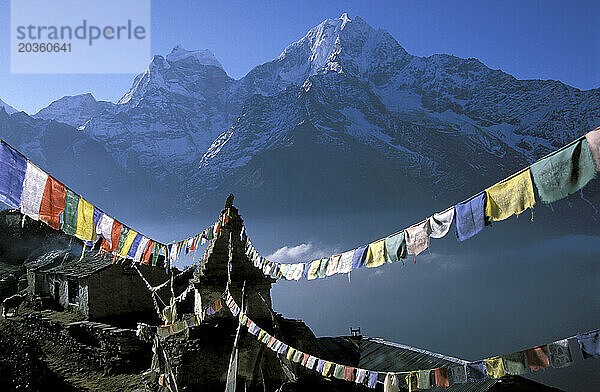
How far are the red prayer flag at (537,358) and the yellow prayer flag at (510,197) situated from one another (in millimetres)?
1650

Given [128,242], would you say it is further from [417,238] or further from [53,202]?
[417,238]

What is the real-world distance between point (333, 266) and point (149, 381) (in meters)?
8.94

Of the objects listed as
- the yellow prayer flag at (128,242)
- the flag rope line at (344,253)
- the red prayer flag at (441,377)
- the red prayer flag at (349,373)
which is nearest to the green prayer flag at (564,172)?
the flag rope line at (344,253)

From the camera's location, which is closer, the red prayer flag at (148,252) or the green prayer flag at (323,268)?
the green prayer flag at (323,268)

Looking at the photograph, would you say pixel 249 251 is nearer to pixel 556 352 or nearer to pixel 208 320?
pixel 208 320

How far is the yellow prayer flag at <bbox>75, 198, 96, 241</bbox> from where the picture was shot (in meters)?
7.89

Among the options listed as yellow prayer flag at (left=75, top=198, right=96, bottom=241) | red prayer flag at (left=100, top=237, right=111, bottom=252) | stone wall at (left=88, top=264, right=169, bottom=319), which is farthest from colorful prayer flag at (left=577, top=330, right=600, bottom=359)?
stone wall at (left=88, top=264, right=169, bottom=319)

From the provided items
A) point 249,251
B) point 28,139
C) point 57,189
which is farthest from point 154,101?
point 57,189

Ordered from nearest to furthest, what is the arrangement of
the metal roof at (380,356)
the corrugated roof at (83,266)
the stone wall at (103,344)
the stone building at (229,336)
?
the stone building at (229,336) → the metal roof at (380,356) → the stone wall at (103,344) → the corrugated roof at (83,266)

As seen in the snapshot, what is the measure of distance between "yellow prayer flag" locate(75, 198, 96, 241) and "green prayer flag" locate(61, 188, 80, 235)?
0.26 ft

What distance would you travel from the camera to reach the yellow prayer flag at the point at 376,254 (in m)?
7.25

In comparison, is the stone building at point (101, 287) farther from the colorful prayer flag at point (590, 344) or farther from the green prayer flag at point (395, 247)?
the colorful prayer flag at point (590, 344)

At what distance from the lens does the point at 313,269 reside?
9250mm

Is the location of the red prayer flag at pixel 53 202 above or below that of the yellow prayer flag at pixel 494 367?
above
